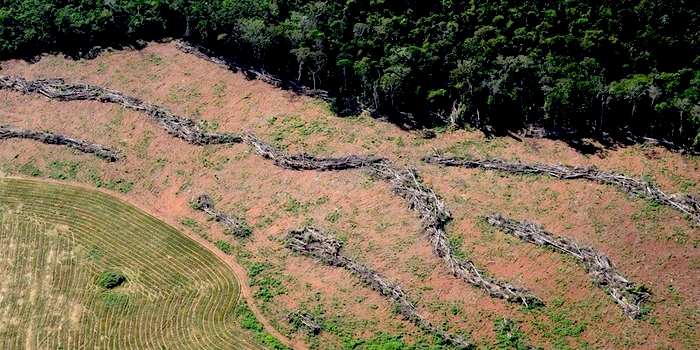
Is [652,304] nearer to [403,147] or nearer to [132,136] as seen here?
[403,147]

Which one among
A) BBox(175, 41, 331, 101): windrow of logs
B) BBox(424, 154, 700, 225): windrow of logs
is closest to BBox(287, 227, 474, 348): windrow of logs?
BBox(424, 154, 700, 225): windrow of logs

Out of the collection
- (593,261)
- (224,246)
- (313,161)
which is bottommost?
(224,246)

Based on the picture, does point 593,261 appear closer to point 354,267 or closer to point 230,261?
point 354,267

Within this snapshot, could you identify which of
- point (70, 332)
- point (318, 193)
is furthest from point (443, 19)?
point (70, 332)

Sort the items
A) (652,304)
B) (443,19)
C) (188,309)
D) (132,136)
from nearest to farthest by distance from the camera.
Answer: (652,304) → (188,309) → (132,136) → (443,19)

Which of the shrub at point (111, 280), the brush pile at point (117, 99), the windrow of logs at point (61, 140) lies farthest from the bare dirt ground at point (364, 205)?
the shrub at point (111, 280)

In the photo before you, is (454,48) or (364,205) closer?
(364,205)

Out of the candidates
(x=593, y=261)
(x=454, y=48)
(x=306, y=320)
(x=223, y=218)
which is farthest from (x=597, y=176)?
(x=223, y=218)
